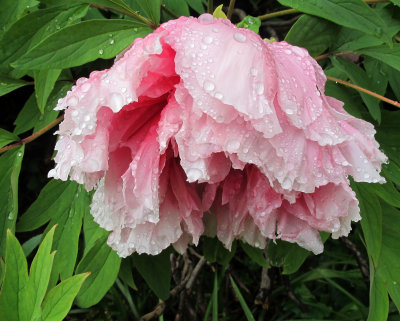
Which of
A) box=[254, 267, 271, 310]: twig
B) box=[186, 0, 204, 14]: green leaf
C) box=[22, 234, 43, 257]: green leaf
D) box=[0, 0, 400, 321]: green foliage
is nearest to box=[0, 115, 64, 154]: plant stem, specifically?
box=[0, 0, 400, 321]: green foliage

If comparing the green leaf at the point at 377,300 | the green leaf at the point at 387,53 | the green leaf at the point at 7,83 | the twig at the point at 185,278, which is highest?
the green leaf at the point at 387,53

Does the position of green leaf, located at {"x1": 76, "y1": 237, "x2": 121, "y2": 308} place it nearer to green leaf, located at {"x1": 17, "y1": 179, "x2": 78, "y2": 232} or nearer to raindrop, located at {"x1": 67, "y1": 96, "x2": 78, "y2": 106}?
green leaf, located at {"x1": 17, "y1": 179, "x2": 78, "y2": 232}

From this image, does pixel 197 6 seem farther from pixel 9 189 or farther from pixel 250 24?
pixel 9 189

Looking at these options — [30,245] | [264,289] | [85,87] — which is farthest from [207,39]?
[264,289]

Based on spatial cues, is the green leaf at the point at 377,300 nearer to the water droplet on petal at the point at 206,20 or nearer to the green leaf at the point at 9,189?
the water droplet on petal at the point at 206,20

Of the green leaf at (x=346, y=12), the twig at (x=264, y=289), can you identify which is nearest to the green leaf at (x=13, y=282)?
the green leaf at (x=346, y=12)

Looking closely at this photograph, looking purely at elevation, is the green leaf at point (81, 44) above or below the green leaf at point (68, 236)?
above

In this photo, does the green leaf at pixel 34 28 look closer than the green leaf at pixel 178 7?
Yes
